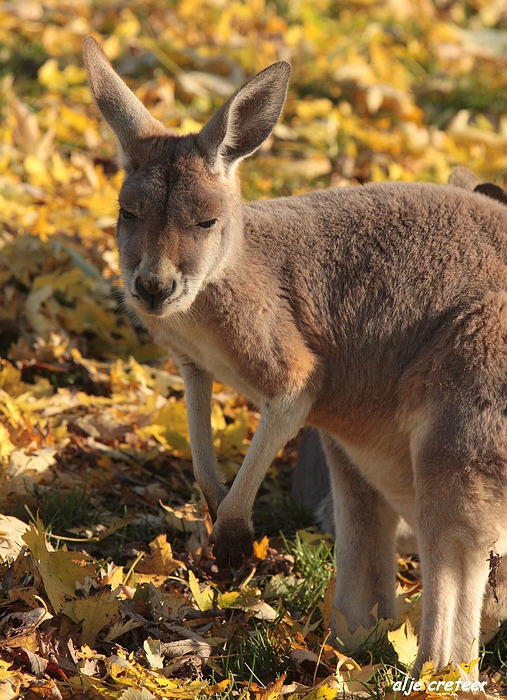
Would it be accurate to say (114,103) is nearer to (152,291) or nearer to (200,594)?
(152,291)

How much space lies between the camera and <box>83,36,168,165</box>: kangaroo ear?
379 cm

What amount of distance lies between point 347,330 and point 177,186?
0.96 metres

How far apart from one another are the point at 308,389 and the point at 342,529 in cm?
73

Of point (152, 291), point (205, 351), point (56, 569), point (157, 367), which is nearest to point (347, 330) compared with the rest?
point (205, 351)

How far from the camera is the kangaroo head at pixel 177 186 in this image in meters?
3.52

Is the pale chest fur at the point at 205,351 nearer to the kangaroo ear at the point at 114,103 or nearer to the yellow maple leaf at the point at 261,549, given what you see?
the kangaroo ear at the point at 114,103

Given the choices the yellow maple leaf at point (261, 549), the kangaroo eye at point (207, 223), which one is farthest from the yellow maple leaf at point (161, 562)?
the kangaroo eye at point (207, 223)

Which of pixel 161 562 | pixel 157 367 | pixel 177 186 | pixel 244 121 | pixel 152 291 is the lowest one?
pixel 157 367

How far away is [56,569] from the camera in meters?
3.72

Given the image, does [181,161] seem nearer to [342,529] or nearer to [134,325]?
[342,529]

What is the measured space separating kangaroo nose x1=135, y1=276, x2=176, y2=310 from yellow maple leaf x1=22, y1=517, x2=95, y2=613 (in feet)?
3.24

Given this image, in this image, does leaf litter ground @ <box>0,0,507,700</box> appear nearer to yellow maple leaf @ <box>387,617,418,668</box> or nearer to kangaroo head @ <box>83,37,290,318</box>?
yellow maple leaf @ <box>387,617,418,668</box>

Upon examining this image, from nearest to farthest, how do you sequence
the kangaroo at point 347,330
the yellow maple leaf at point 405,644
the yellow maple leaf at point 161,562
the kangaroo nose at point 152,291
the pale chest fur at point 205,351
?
the kangaroo nose at point 152,291 → the kangaroo at point 347,330 → the yellow maple leaf at point 405,644 → the pale chest fur at point 205,351 → the yellow maple leaf at point 161,562

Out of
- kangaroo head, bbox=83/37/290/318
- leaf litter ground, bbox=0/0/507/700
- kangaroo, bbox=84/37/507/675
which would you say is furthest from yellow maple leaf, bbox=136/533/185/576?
kangaroo head, bbox=83/37/290/318
